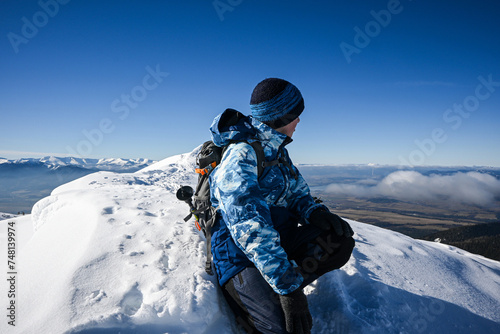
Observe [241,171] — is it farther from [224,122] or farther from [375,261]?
[375,261]

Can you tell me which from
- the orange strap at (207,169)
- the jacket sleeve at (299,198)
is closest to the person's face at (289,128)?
the jacket sleeve at (299,198)

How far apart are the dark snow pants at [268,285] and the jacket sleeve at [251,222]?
10.6 inches

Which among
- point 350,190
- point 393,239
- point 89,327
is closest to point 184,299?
point 89,327

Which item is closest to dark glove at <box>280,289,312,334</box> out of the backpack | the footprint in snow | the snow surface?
the snow surface

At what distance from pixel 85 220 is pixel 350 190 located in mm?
191542

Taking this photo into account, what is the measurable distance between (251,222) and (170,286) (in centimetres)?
114

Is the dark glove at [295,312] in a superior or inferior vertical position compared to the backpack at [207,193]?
inferior

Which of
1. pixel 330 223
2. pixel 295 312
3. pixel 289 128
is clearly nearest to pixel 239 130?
pixel 289 128

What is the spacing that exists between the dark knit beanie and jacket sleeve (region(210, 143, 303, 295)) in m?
0.53

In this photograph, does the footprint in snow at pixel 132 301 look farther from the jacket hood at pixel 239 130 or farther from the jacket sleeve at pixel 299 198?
the jacket sleeve at pixel 299 198

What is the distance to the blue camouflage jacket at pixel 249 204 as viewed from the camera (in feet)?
6.18

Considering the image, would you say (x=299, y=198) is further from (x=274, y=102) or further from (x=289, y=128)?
(x=274, y=102)

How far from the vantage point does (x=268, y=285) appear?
2.15m

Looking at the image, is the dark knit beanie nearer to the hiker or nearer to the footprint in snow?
the hiker
